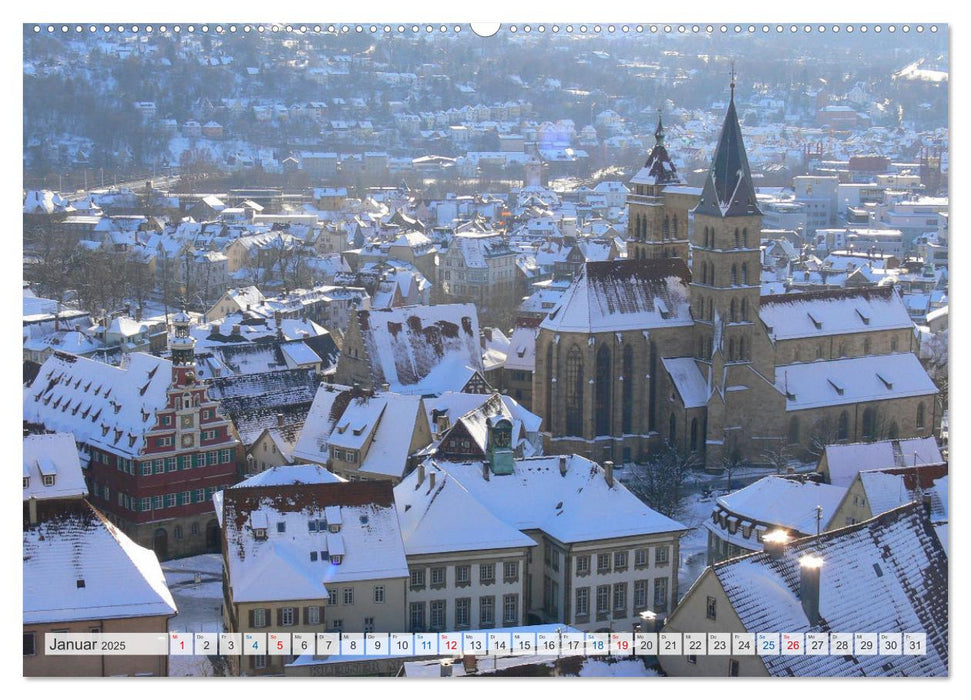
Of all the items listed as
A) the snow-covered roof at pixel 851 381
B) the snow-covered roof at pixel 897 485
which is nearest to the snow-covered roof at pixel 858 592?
the snow-covered roof at pixel 897 485

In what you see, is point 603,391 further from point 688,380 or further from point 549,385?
point 688,380

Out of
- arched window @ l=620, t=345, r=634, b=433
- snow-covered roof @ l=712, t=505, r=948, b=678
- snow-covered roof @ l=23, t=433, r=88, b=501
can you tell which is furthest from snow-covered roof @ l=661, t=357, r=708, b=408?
snow-covered roof @ l=712, t=505, r=948, b=678

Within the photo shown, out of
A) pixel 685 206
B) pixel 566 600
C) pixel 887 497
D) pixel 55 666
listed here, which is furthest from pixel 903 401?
pixel 55 666

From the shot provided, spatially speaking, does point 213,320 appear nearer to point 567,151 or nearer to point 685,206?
point 567,151

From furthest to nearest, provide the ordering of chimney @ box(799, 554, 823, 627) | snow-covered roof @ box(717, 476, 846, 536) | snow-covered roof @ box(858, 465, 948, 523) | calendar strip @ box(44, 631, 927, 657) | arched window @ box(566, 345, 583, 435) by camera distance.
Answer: arched window @ box(566, 345, 583, 435), snow-covered roof @ box(717, 476, 846, 536), snow-covered roof @ box(858, 465, 948, 523), chimney @ box(799, 554, 823, 627), calendar strip @ box(44, 631, 927, 657)

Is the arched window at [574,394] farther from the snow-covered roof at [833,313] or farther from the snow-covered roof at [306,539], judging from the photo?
the snow-covered roof at [306,539]

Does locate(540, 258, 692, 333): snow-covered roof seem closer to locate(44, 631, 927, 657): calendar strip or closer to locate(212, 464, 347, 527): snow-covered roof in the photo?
locate(212, 464, 347, 527): snow-covered roof

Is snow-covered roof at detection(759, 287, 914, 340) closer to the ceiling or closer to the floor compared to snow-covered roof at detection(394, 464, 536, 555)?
closer to the floor
